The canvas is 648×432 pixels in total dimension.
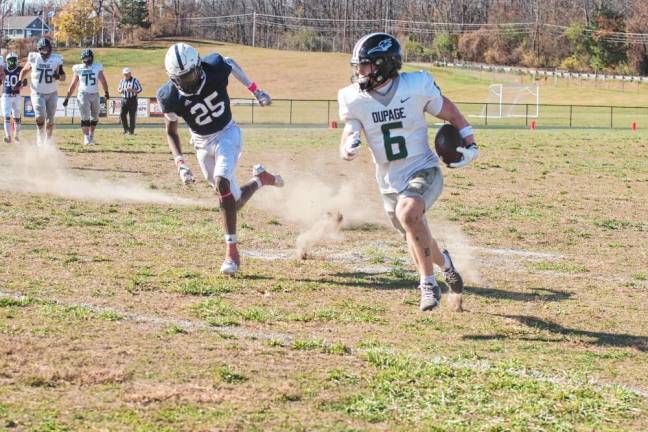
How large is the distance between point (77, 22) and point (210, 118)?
110 metres

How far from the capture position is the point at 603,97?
77875 mm

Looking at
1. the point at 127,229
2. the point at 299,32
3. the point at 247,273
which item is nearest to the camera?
the point at 247,273

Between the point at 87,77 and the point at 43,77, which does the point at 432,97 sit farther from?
the point at 87,77

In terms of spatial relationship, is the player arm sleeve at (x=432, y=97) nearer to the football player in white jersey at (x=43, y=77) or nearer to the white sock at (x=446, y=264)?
the white sock at (x=446, y=264)

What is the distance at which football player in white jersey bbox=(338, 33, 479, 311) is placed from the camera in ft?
23.0

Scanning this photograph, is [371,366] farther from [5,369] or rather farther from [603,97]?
[603,97]

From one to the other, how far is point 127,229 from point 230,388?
619cm

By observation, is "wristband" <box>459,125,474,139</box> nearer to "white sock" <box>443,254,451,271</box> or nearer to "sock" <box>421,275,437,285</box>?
"white sock" <box>443,254,451,271</box>

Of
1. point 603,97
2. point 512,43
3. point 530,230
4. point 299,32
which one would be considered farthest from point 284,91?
point 530,230

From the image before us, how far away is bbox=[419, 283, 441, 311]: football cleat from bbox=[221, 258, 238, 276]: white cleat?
7.05 ft

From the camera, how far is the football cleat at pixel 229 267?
8.49 meters

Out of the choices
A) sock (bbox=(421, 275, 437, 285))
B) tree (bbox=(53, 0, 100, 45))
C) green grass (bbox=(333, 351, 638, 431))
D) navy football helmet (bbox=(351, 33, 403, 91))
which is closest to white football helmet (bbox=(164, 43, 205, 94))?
navy football helmet (bbox=(351, 33, 403, 91))

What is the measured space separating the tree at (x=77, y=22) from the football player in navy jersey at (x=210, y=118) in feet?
358

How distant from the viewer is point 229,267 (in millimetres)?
8516
